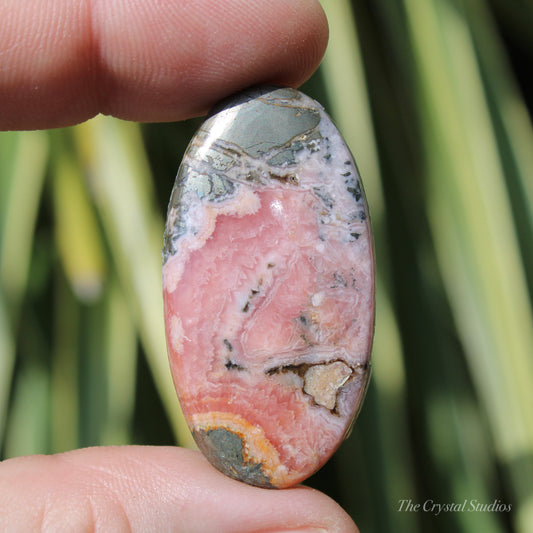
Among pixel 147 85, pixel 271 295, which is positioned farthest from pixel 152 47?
pixel 271 295

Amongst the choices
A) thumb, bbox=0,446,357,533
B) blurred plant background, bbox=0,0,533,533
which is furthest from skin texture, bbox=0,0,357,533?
blurred plant background, bbox=0,0,533,533

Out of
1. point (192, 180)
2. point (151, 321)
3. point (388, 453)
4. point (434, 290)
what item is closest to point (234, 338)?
point (192, 180)

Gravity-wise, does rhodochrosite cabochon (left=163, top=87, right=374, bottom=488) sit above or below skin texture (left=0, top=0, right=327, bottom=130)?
below

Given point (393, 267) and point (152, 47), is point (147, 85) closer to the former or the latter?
point (152, 47)

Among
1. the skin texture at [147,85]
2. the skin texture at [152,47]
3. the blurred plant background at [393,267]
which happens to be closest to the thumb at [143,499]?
the skin texture at [147,85]

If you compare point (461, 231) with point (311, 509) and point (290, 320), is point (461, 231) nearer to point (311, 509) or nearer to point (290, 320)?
point (290, 320)

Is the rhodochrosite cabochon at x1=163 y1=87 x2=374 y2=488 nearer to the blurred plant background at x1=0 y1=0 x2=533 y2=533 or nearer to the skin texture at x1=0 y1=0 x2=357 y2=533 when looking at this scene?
the skin texture at x1=0 y1=0 x2=357 y2=533

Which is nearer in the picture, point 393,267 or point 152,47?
point 152,47

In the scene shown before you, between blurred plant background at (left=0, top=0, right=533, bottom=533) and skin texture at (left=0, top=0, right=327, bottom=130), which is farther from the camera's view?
blurred plant background at (left=0, top=0, right=533, bottom=533)
